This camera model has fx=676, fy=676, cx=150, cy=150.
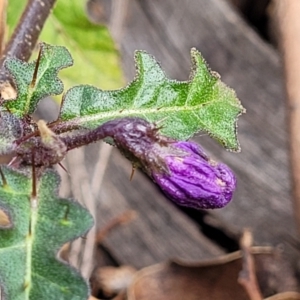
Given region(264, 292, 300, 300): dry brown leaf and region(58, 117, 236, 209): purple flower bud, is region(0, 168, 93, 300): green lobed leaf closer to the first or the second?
region(58, 117, 236, 209): purple flower bud

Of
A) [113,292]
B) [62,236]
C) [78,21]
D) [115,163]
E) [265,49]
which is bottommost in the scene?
[113,292]

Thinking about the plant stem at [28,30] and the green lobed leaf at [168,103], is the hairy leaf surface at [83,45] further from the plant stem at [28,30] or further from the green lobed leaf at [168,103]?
the green lobed leaf at [168,103]

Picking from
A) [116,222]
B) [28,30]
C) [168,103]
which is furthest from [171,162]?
[116,222]

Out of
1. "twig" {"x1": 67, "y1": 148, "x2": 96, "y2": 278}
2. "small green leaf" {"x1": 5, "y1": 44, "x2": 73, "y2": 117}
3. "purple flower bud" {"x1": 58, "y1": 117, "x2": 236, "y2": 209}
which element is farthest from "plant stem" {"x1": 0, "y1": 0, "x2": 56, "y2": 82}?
"twig" {"x1": 67, "y1": 148, "x2": 96, "y2": 278}

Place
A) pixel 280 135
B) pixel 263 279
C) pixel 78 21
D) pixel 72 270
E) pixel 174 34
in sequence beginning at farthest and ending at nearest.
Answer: pixel 174 34
pixel 280 135
pixel 78 21
pixel 263 279
pixel 72 270

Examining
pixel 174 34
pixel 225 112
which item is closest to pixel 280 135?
pixel 174 34

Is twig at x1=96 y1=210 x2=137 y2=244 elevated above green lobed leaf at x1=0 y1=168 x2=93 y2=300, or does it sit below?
below

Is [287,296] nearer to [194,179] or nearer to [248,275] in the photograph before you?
[248,275]

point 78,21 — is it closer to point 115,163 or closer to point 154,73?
point 115,163
